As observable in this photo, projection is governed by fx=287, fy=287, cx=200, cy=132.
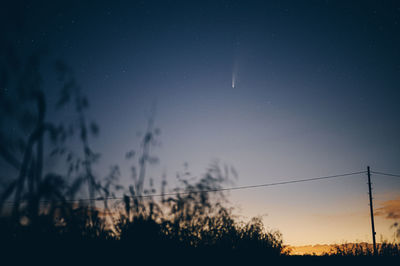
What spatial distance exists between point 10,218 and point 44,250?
3.61ft

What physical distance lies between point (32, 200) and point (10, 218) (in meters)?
1.60

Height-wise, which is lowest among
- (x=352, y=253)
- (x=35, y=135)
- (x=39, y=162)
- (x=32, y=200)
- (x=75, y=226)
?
(x=352, y=253)

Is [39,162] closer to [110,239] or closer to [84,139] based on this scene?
[84,139]

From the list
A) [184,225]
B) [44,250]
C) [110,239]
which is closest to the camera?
[44,250]

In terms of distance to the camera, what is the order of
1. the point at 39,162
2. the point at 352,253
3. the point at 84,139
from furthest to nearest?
the point at 352,253 < the point at 84,139 < the point at 39,162

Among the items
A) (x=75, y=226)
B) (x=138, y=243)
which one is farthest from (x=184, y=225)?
(x=75, y=226)

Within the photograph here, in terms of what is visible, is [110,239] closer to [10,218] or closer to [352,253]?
[10,218]

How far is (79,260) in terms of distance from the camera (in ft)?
21.8

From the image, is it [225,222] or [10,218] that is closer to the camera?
[10,218]

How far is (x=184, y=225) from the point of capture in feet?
33.6

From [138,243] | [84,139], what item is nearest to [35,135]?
[84,139]

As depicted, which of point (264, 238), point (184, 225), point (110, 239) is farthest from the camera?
point (264, 238)

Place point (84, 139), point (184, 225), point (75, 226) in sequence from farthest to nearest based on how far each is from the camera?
1. point (184, 225)
2. point (75, 226)
3. point (84, 139)

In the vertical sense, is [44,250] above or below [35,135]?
below
